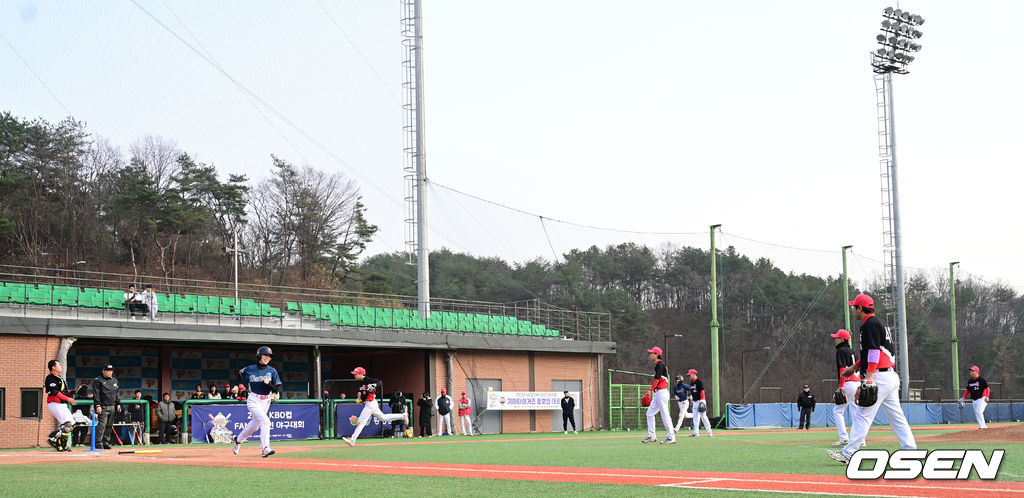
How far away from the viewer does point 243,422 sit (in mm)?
28797

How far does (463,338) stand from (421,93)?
11224 millimetres

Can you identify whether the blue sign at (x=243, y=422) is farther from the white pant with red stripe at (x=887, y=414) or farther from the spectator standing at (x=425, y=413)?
the white pant with red stripe at (x=887, y=414)

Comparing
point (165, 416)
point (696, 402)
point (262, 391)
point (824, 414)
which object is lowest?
point (824, 414)

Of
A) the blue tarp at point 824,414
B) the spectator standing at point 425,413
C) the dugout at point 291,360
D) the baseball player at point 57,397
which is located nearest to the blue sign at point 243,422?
the dugout at point 291,360

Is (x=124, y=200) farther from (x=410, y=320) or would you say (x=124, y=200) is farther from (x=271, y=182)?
(x=410, y=320)

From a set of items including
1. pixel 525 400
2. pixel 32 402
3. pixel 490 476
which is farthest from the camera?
pixel 525 400

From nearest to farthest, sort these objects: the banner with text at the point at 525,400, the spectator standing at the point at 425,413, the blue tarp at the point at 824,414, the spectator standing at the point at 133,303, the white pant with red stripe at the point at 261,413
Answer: the white pant with red stripe at the point at 261,413 → the spectator standing at the point at 133,303 → the spectator standing at the point at 425,413 → the banner with text at the point at 525,400 → the blue tarp at the point at 824,414

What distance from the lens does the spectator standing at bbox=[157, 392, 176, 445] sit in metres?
27.2

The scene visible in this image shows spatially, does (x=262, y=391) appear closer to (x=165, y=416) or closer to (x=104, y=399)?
(x=104, y=399)

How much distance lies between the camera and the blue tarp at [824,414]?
42719 millimetres

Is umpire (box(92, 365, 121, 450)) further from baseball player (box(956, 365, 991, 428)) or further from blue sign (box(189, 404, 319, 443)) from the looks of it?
baseball player (box(956, 365, 991, 428))

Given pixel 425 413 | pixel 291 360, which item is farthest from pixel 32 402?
pixel 425 413

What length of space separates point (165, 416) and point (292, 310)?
1402 cm

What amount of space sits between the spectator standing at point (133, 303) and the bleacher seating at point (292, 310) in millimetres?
538
